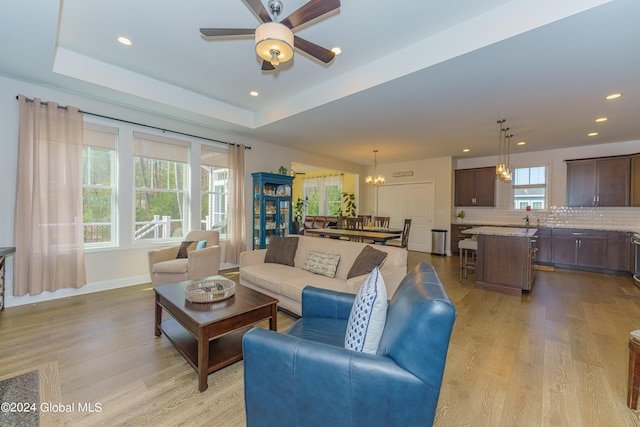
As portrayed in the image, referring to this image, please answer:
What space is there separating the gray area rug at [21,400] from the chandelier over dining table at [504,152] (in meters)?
5.84

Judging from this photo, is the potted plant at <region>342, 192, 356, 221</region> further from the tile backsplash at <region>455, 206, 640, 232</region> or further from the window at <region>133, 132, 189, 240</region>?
the window at <region>133, 132, 189, 240</region>

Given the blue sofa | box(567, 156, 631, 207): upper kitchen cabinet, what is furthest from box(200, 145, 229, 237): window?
box(567, 156, 631, 207): upper kitchen cabinet

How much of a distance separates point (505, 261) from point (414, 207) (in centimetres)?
406

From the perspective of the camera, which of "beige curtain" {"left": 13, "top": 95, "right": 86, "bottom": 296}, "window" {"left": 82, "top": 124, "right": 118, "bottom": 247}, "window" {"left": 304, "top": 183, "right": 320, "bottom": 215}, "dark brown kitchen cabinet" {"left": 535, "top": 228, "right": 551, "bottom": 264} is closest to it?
"beige curtain" {"left": 13, "top": 95, "right": 86, "bottom": 296}

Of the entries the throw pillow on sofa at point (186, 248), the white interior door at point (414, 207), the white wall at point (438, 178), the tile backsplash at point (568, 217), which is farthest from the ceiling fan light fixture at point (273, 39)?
the tile backsplash at point (568, 217)

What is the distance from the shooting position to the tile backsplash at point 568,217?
550 cm

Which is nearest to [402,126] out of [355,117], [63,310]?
[355,117]

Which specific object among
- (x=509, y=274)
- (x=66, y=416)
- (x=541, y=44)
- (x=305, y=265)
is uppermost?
(x=541, y=44)

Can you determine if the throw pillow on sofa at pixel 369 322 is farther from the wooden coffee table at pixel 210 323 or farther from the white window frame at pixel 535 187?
the white window frame at pixel 535 187

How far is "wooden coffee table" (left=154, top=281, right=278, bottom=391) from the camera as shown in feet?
5.91

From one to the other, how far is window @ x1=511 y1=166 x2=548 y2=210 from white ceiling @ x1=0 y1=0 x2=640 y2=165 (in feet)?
5.45

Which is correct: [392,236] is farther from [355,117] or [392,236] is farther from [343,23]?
[343,23]

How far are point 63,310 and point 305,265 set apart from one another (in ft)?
9.34

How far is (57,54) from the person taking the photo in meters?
2.99
